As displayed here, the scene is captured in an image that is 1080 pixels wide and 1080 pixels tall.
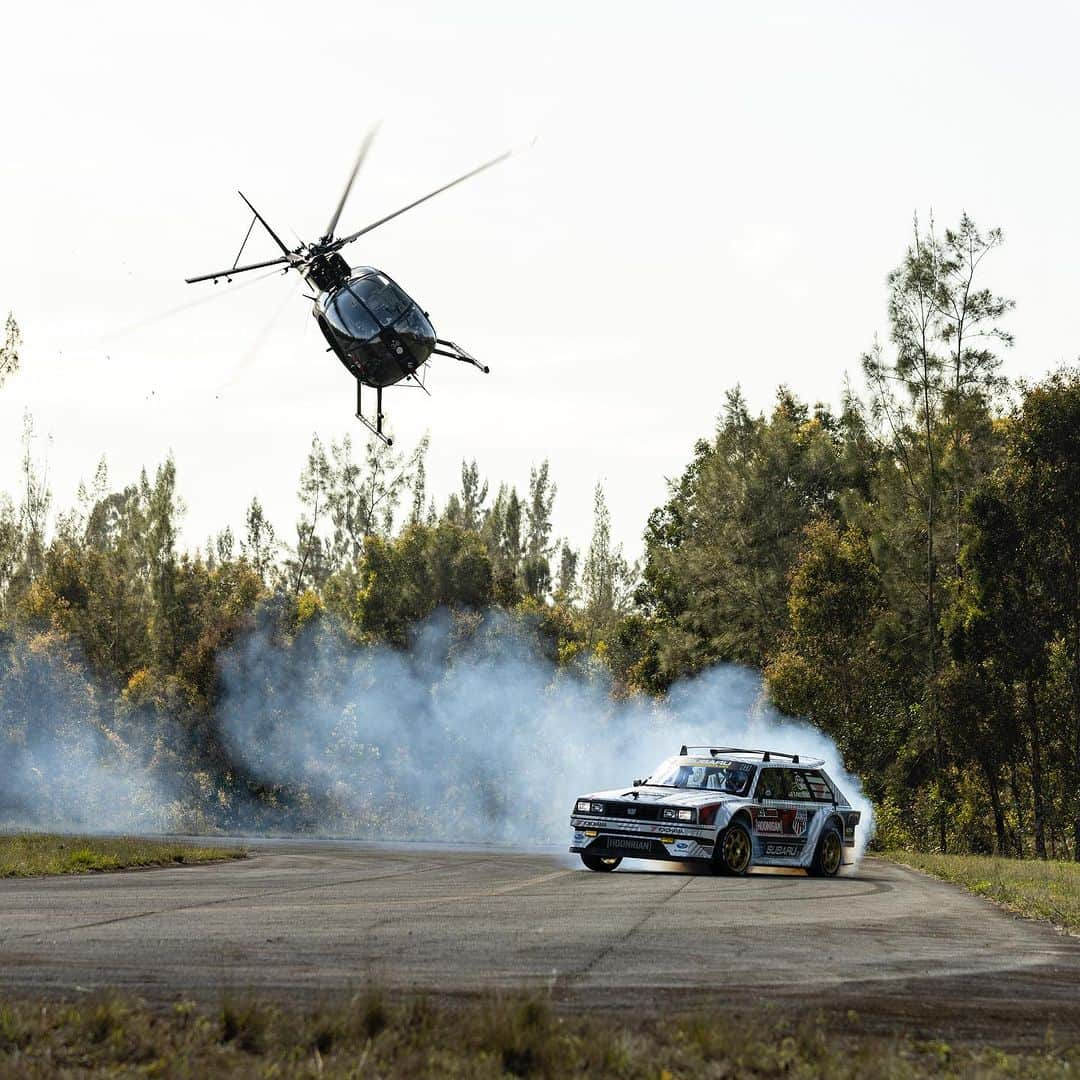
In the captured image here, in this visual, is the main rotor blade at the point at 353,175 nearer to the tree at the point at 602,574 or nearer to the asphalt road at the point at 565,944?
the asphalt road at the point at 565,944

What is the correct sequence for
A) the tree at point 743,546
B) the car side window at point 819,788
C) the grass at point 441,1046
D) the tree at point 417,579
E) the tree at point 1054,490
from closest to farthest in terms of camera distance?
the grass at point 441,1046 < the car side window at point 819,788 < the tree at point 1054,490 < the tree at point 743,546 < the tree at point 417,579

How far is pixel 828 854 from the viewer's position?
76.8ft

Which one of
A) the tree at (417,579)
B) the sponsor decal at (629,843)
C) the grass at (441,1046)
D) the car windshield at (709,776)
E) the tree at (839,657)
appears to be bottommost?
the sponsor decal at (629,843)

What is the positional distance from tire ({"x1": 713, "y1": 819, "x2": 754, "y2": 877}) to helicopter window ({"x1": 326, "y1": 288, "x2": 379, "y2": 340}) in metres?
13.0

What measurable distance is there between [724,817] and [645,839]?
1.07m

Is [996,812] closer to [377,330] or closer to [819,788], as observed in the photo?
[819,788]

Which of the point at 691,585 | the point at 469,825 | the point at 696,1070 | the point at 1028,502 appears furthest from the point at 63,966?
the point at 469,825

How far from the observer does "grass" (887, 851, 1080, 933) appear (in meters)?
17.0

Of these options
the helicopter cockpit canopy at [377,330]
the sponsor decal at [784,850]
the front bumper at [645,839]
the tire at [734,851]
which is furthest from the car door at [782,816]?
the helicopter cockpit canopy at [377,330]

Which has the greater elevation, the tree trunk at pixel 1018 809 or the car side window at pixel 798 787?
the car side window at pixel 798 787

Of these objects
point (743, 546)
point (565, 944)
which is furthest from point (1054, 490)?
point (565, 944)

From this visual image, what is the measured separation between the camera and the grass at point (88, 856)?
840 inches

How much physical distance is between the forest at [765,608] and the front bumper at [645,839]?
25.8 m

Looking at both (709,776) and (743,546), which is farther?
(743,546)
